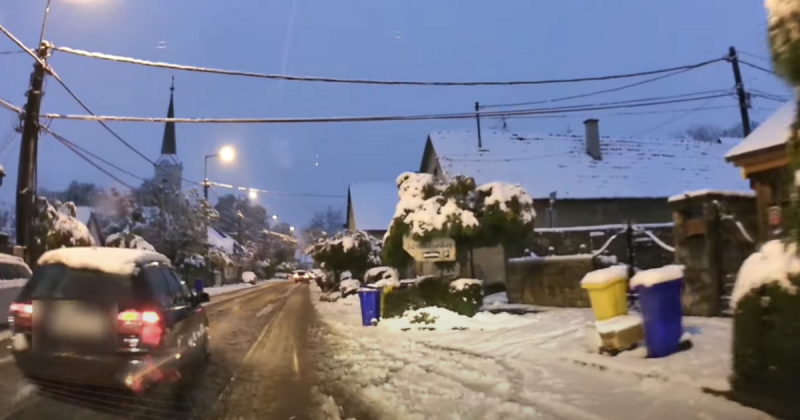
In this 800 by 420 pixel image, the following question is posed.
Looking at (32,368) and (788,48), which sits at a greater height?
(788,48)

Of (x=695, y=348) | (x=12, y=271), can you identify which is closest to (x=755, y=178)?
(x=695, y=348)

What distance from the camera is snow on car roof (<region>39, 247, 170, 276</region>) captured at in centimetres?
776

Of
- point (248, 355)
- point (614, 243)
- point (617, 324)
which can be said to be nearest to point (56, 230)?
point (248, 355)

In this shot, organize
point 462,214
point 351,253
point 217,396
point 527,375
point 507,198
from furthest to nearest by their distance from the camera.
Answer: point 351,253 → point 507,198 → point 462,214 → point 527,375 → point 217,396

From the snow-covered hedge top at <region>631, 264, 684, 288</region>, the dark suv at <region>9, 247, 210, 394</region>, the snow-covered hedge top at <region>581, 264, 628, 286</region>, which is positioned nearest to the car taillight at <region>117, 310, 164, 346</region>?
the dark suv at <region>9, 247, 210, 394</region>

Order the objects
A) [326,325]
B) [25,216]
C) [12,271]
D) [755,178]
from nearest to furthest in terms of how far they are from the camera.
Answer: [755,178], [12,271], [326,325], [25,216]

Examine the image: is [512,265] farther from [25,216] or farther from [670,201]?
[25,216]

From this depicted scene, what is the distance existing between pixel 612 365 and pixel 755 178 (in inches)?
238

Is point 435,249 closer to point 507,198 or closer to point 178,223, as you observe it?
point 507,198

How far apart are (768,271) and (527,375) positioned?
3.77 metres

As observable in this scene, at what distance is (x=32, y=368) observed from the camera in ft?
24.3

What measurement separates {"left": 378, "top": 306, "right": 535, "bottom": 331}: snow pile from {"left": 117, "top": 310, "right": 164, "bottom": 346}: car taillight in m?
8.24

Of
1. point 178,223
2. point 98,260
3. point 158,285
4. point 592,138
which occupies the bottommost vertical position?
point 158,285

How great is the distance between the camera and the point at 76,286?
301 inches
